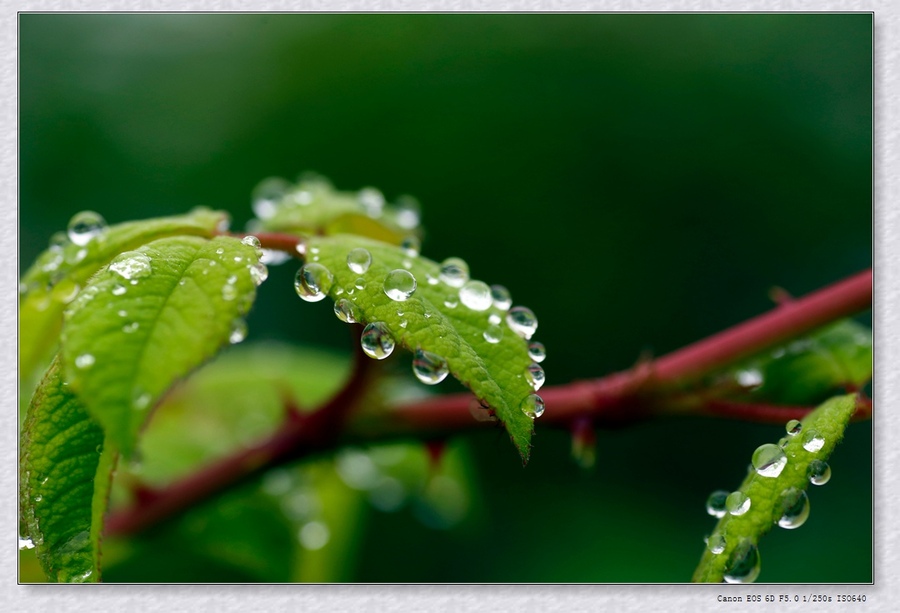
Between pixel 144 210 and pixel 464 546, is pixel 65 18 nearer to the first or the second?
pixel 144 210

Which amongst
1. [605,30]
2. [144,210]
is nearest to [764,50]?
[605,30]

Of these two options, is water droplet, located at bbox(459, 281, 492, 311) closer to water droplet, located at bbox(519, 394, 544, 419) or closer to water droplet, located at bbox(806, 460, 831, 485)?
water droplet, located at bbox(519, 394, 544, 419)

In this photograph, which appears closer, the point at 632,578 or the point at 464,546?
the point at 632,578

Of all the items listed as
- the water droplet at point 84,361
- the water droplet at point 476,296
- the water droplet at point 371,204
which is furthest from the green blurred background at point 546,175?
the water droplet at point 84,361

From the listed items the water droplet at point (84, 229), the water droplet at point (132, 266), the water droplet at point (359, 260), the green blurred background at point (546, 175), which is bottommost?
the green blurred background at point (546, 175)

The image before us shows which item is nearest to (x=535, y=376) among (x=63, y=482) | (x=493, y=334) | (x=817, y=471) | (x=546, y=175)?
(x=493, y=334)

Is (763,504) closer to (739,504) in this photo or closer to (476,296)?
(739,504)

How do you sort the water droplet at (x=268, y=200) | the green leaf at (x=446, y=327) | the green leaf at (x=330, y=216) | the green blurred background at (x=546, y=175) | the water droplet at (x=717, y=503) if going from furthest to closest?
the green blurred background at (x=546, y=175) → the water droplet at (x=268, y=200) → the green leaf at (x=330, y=216) → the water droplet at (x=717, y=503) → the green leaf at (x=446, y=327)

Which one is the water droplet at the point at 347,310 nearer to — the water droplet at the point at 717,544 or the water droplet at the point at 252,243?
the water droplet at the point at 252,243
